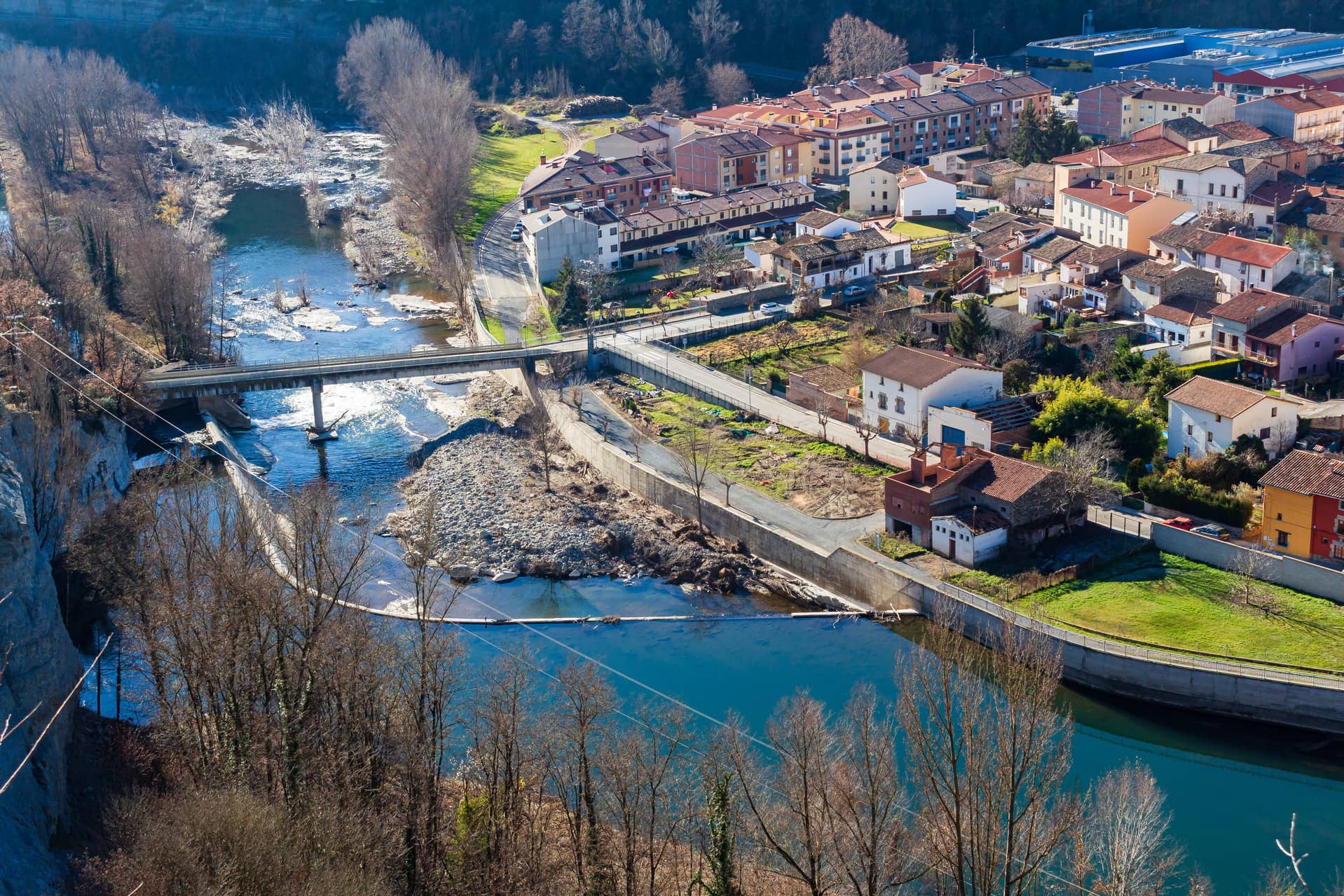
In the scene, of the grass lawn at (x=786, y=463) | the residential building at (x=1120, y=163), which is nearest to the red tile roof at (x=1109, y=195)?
the residential building at (x=1120, y=163)

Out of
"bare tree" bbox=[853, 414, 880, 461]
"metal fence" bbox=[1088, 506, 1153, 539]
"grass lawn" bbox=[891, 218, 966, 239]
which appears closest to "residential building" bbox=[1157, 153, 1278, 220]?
"grass lawn" bbox=[891, 218, 966, 239]

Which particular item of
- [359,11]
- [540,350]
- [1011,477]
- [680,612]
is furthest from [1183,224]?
[359,11]

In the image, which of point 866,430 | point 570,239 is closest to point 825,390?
point 866,430

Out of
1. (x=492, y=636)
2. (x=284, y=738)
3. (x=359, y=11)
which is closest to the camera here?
(x=284, y=738)

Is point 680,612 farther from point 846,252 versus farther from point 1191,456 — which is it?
point 846,252

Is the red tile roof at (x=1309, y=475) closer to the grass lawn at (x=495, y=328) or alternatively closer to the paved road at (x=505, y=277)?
the paved road at (x=505, y=277)

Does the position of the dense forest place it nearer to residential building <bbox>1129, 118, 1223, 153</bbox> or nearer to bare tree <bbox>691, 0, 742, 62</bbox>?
bare tree <bbox>691, 0, 742, 62</bbox>
